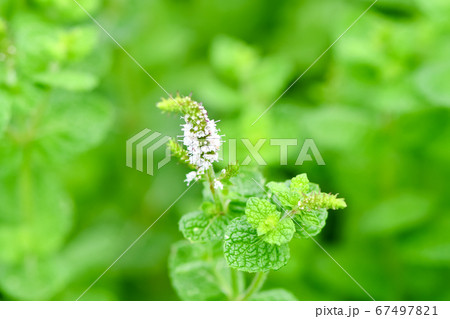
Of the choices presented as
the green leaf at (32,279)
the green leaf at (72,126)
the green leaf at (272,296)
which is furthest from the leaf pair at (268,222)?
the green leaf at (32,279)

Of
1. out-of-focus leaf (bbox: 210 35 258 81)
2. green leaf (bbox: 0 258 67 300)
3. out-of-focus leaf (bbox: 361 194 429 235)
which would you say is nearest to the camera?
green leaf (bbox: 0 258 67 300)

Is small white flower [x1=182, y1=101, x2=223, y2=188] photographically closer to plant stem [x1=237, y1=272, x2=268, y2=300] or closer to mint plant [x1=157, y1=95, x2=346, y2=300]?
mint plant [x1=157, y1=95, x2=346, y2=300]

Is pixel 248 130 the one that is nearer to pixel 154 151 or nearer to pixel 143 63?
pixel 154 151

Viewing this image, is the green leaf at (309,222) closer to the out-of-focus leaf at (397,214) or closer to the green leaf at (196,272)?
the green leaf at (196,272)

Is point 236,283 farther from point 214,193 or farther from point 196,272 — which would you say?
point 214,193

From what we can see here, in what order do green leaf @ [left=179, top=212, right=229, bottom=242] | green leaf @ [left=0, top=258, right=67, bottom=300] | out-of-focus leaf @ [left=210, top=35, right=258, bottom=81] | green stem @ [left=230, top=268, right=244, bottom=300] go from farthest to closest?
1. out-of-focus leaf @ [left=210, top=35, right=258, bottom=81]
2. green leaf @ [left=0, top=258, right=67, bottom=300]
3. green stem @ [left=230, top=268, right=244, bottom=300]
4. green leaf @ [left=179, top=212, right=229, bottom=242]

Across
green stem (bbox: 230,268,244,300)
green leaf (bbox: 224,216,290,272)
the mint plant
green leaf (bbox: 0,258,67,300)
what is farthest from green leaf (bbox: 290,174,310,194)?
green leaf (bbox: 0,258,67,300)

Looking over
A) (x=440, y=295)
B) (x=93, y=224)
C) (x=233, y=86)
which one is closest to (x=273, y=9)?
(x=233, y=86)

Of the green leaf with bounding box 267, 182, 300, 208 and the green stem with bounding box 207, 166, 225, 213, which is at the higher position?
the green stem with bounding box 207, 166, 225, 213
